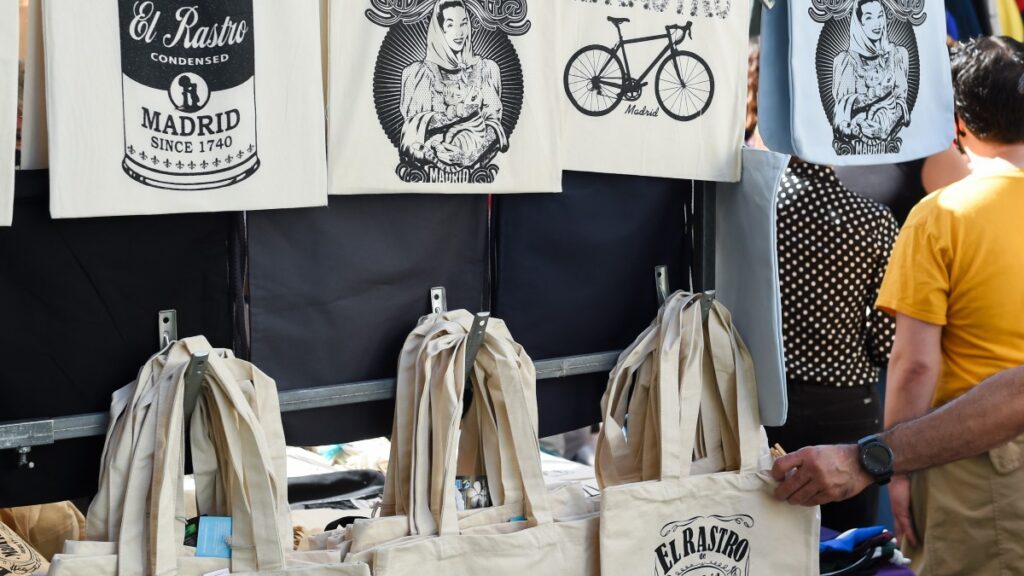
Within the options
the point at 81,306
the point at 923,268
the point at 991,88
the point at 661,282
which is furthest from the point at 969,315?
the point at 81,306

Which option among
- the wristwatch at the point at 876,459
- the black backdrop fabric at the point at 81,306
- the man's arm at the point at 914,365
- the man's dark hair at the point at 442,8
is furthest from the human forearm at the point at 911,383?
the black backdrop fabric at the point at 81,306

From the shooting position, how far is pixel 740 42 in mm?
2061

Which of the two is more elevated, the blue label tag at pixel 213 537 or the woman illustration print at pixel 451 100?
the woman illustration print at pixel 451 100

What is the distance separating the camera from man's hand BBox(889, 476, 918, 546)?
8.25ft

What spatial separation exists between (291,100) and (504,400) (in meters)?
0.61

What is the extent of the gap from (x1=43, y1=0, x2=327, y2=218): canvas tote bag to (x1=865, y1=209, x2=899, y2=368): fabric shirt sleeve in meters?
2.13

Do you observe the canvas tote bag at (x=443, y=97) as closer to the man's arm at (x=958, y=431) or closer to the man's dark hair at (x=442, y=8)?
the man's dark hair at (x=442, y=8)

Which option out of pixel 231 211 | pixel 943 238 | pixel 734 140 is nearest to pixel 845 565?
pixel 943 238

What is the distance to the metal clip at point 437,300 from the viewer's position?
1819 mm

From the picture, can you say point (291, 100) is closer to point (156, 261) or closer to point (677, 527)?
point (156, 261)

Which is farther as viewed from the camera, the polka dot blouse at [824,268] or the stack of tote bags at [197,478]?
the polka dot blouse at [824,268]

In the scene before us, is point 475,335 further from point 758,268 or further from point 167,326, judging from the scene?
point 758,268

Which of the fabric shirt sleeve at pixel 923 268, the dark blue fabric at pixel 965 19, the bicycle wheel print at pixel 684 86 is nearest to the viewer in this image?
the bicycle wheel print at pixel 684 86

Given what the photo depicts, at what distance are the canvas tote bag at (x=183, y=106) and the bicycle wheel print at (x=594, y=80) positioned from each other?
0.49 meters
